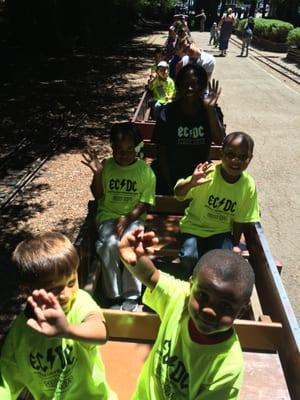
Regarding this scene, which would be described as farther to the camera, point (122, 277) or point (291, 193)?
point (291, 193)

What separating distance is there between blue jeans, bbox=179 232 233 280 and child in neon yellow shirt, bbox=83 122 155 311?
1.50ft

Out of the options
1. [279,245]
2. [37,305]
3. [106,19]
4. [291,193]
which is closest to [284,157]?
[291,193]

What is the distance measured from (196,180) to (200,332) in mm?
1757

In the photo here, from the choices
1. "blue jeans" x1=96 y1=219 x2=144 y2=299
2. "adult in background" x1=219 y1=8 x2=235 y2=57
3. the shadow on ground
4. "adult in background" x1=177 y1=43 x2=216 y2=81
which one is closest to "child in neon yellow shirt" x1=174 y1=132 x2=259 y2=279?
"blue jeans" x1=96 y1=219 x2=144 y2=299

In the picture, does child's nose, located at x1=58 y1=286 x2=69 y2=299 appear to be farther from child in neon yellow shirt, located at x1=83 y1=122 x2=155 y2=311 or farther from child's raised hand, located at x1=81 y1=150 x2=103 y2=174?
child's raised hand, located at x1=81 y1=150 x2=103 y2=174

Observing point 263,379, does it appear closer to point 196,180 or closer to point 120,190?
point 196,180

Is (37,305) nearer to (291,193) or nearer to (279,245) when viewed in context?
(279,245)

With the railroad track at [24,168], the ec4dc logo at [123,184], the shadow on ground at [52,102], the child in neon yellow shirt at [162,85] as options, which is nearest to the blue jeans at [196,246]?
the ec4dc logo at [123,184]

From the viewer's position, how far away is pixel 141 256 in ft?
7.86

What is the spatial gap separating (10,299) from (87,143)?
5.41 m

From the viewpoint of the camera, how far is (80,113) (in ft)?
40.1

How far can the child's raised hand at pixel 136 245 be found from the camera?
2.40m

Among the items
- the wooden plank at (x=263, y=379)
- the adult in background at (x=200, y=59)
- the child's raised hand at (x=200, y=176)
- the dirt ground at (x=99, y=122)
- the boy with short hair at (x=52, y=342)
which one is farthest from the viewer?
the adult in background at (x=200, y=59)

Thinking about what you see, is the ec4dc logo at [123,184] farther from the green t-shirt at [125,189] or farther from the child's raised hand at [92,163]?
the child's raised hand at [92,163]
